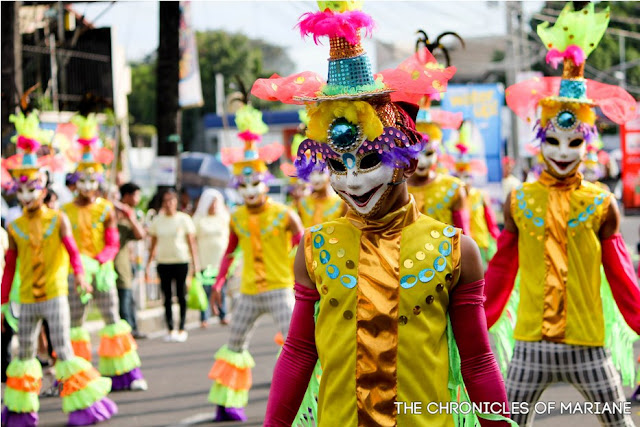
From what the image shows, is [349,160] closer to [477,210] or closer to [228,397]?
[228,397]

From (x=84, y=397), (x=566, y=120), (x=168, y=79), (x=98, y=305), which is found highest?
(x=168, y=79)

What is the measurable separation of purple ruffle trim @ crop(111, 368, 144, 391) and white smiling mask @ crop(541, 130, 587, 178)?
211 inches

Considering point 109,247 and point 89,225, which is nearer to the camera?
point 109,247

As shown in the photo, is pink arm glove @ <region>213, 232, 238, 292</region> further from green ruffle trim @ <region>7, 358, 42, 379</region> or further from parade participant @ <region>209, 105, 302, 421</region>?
green ruffle trim @ <region>7, 358, 42, 379</region>

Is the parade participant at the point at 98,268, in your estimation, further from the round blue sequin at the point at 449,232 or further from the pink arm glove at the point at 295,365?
the round blue sequin at the point at 449,232

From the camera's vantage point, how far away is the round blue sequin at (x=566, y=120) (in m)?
5.57

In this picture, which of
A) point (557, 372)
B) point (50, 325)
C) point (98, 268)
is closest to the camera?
point (557, 372)

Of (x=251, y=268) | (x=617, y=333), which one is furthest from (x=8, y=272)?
(x=617, y=333)

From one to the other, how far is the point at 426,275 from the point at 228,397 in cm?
471

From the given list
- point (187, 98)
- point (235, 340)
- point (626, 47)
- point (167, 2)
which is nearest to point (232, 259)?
point (235, 340)

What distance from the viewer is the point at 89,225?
9.67m

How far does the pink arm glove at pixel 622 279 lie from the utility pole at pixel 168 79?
32.8ft

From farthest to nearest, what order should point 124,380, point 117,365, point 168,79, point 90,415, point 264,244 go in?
point 168,79
point 124,380
point 117,365
point 264,244
point 90,415

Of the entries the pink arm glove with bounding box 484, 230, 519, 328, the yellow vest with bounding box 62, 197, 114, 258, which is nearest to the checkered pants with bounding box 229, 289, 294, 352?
the yellow vest with bounding box 62, 197, 114, 258
